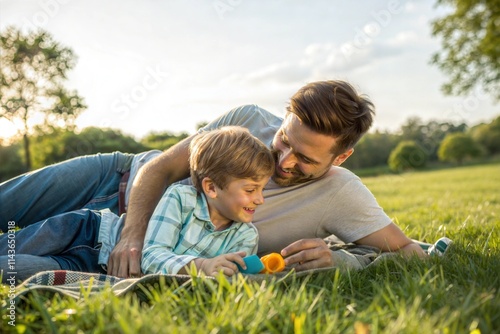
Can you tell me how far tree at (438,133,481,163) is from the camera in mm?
48406

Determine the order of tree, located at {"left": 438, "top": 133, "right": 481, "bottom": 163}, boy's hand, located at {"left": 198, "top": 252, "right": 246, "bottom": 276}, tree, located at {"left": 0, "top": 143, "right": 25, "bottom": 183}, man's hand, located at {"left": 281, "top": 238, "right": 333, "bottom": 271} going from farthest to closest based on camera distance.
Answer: tree, located at {"left": 438, "top": 133, "right": 481, "bottom": 163} → tree, located at {"left": 0, "top": 143, "right": 25, "bottom": 183} → man's hand, located at {"left": 281, "top": 238, "right": 333, "bottom": 271} → boy's hand, located at {"left": 198, "top": 252, "right": 246, "bottom": 276}

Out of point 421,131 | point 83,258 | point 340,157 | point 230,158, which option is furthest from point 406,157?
point 83,258

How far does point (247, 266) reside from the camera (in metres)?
2.28

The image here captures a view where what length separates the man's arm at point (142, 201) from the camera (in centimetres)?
256

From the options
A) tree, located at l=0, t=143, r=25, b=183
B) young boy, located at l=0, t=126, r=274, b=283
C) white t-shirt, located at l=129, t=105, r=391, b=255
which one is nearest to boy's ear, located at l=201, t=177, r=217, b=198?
young boy, located at l=0, t=126, r=274, b=283

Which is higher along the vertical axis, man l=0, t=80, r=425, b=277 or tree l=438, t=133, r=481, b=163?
man l=0, t=80, r=425, b=277

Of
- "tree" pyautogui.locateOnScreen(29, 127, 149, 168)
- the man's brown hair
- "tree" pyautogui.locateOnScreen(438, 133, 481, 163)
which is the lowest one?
"tree" pyautogui.locateOnScreen(438, 133, 481, 163)

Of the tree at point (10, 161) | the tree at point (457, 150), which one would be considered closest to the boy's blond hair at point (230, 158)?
the tree at point (10, 161)

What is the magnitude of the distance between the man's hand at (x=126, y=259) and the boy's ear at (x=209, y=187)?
1.53 feet

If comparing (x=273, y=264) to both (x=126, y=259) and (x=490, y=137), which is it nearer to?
(x=126, y=259)

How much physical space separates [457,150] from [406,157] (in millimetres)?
10331

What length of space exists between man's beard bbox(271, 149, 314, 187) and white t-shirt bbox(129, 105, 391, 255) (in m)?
0.03

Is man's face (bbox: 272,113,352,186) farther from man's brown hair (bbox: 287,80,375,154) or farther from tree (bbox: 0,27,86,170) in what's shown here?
tree (bbox: 0,27,86,170)

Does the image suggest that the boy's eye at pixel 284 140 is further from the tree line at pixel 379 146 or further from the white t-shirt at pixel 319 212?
the tree line at pixel 379 146
